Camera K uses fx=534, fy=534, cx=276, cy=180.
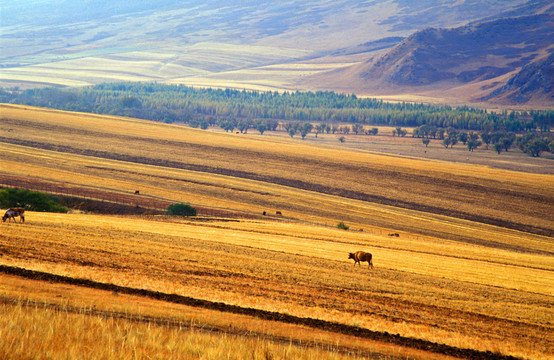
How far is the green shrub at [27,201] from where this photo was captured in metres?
44.2

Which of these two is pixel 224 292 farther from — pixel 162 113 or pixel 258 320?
pixel 162 113

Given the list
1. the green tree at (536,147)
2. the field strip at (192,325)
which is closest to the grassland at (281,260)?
the field strip at (192,325)

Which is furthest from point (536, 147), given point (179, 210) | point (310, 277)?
point (310, 277)

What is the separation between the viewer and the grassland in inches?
590

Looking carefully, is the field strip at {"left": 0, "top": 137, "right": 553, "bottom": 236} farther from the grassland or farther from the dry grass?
the dry grass

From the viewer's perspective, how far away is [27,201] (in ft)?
148

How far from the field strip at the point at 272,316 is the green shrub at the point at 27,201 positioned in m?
27.2

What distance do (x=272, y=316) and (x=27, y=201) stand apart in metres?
35.0

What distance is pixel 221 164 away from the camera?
271ft

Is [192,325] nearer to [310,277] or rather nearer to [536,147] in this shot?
[310,277]

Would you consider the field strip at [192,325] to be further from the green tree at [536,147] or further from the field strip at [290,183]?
the green tree at [536,147]

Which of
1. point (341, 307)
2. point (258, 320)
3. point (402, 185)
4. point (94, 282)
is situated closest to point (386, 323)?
point (341, 307)

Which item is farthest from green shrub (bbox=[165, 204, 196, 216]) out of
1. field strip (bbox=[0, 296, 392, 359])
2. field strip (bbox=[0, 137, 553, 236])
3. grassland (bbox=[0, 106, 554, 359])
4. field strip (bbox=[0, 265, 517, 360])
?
field strip (bbox=[0, 296, 392, 359])

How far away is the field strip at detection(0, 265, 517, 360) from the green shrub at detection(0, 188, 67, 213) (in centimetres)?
2722
